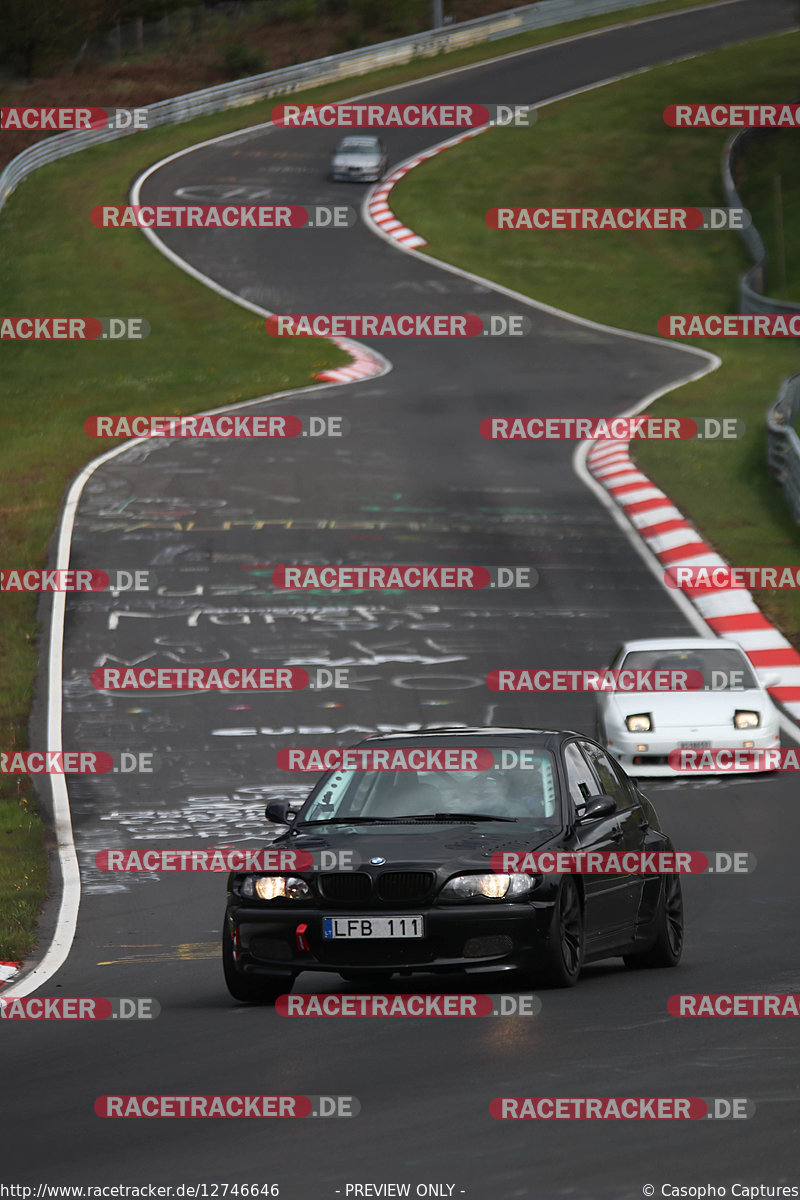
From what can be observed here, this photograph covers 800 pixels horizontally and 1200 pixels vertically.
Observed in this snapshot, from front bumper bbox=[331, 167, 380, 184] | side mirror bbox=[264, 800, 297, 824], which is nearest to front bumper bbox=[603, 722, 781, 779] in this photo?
side mirror bbox=[264, 800, 297, 824]

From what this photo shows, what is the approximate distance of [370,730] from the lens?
64.7 feet

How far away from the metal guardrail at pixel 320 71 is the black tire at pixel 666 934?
4864 centimetres

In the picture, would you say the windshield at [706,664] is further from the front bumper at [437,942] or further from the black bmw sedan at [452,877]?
the front bumper at [437,942]

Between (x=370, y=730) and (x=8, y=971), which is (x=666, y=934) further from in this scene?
(x=370, y=730)

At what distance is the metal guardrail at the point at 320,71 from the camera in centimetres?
6134

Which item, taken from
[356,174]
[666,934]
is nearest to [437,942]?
[666,934]

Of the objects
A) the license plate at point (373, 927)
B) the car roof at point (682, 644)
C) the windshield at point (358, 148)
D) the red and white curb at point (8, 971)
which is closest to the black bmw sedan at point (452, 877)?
the license plate at point (373, 927)

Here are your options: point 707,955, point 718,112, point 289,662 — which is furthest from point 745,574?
point 718,112

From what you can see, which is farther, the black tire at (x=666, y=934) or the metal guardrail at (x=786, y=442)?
the metal guardrail at (x=786, y=442)

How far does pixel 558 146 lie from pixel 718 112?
21.6 ft

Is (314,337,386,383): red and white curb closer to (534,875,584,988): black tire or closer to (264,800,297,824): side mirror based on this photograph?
(264,800,297,824): side mirror

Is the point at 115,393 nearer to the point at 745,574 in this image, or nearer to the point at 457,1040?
the point at 745,574

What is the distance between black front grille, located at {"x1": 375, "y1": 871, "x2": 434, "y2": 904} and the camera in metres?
9.45

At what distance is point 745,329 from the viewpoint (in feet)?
146
